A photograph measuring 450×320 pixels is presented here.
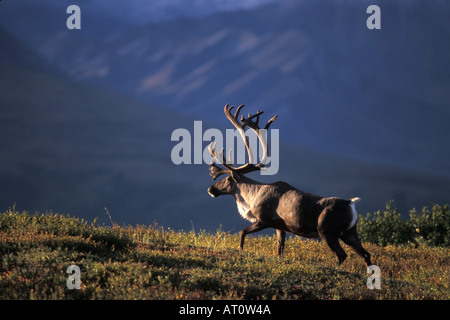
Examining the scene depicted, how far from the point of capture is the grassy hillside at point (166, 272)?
23.4 feet

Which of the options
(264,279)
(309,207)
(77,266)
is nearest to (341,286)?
(264,279)

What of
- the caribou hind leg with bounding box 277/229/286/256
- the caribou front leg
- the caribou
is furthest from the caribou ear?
the caribou hind leg with bounding box 277/229/286/256

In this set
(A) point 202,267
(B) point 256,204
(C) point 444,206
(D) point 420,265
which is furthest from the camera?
(C) point 444,206

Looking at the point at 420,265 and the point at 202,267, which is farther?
the point at 420,265

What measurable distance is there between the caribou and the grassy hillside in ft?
2.59

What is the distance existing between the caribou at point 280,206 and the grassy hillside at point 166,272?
788mm

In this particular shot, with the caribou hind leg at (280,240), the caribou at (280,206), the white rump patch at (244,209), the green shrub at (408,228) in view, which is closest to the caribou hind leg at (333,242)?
the caribou at (280,206)

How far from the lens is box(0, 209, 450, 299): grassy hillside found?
714 cm

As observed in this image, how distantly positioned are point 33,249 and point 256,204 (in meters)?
5.21

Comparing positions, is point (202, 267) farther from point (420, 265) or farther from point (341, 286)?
point (420, 265)

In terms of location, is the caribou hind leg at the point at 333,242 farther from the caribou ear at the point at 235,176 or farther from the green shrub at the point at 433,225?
the green shrub at the point at 433,225

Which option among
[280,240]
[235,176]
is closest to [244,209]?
[235,176]
